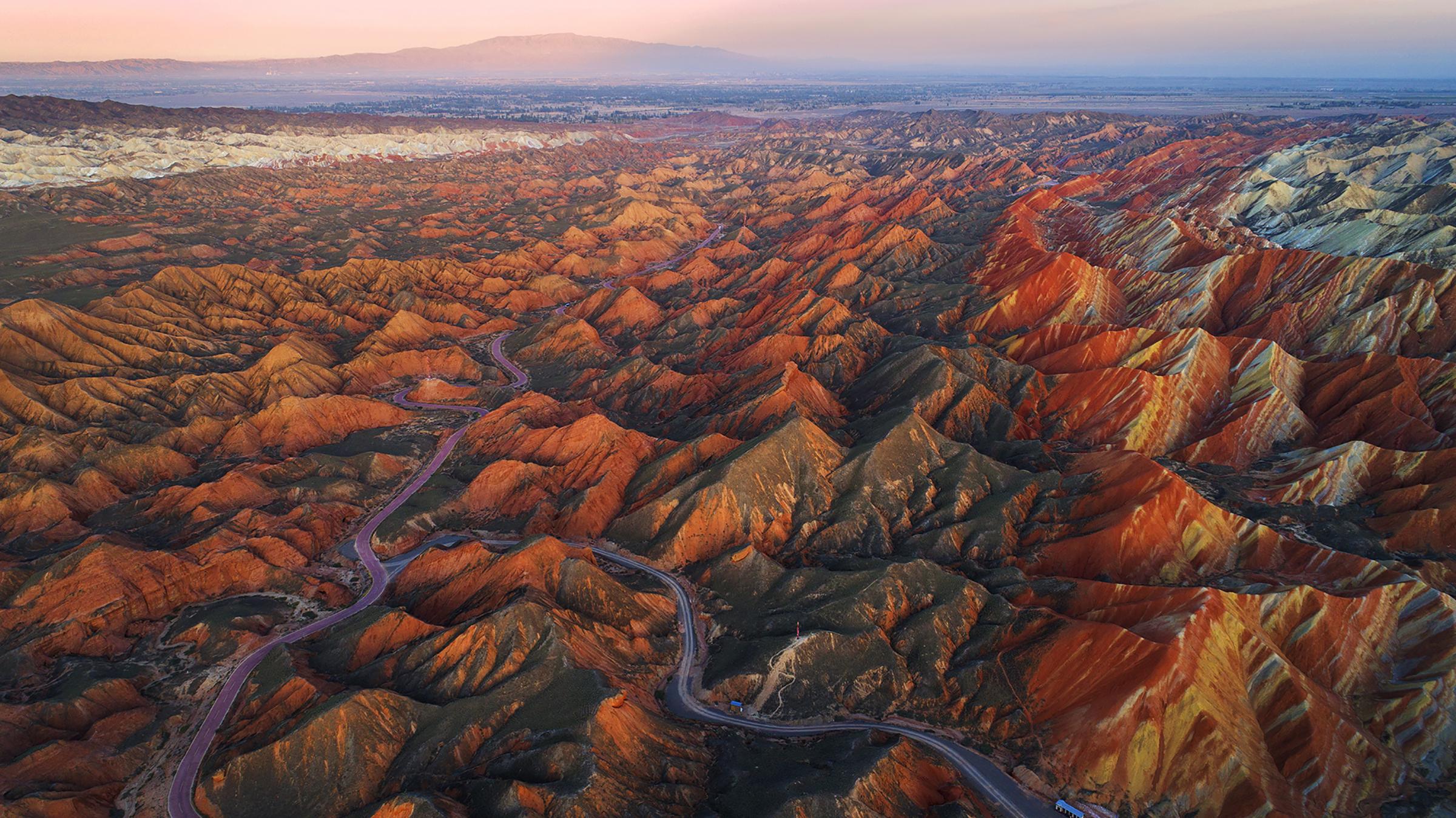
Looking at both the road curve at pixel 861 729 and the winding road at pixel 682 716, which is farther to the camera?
the winding road at pixel 682 716

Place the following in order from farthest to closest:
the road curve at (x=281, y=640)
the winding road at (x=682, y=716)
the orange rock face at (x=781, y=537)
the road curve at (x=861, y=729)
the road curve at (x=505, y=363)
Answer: the road curve at (x=505, y=363) < the road curve at (x=281, y=640) < the winding road at (x=682, y=716) < the orange rock face at (x=781, y=537) < the road curve at (x=861, y=729)

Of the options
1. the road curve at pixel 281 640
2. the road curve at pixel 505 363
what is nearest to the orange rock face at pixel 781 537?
the road curve at pixel 281 640

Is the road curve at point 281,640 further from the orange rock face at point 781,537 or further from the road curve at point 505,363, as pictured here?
the road curve at point 505,363

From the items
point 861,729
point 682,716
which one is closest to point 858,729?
point 861,729

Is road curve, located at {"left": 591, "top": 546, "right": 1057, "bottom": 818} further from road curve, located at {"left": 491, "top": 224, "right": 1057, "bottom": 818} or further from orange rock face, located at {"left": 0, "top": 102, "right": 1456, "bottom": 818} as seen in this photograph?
orange rock face, located at {"left": 0, "top": 102, "right": 1456, "bottom": 818}

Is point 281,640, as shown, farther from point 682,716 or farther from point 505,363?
point 505,363

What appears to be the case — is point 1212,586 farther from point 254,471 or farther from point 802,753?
point 254,471
